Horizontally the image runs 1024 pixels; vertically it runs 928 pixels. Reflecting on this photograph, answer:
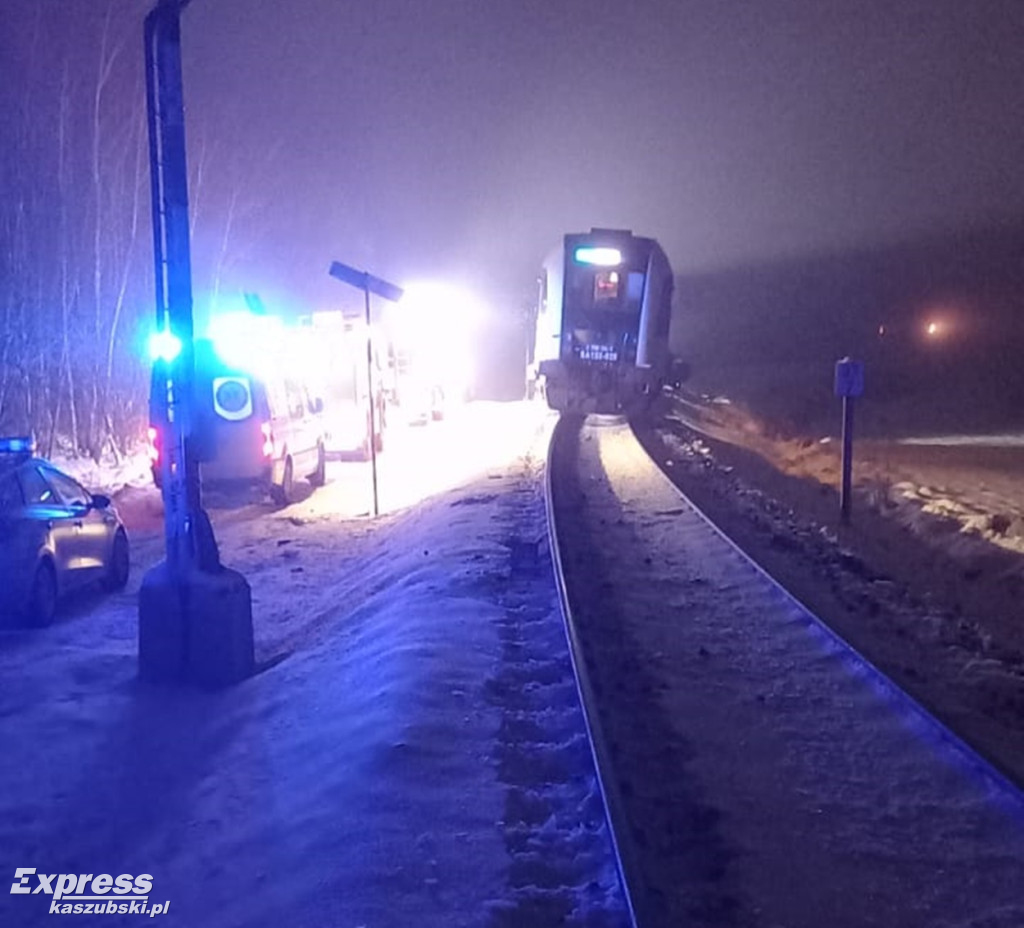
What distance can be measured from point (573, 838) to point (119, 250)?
27386 mm

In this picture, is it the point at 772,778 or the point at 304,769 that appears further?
the point at 304,769

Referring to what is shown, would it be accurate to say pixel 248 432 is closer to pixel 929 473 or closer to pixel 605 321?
pixel 929 473

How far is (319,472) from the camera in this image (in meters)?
21.1

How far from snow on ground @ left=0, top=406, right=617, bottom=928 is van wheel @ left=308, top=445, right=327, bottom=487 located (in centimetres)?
842

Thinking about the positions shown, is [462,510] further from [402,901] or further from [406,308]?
[406,308]

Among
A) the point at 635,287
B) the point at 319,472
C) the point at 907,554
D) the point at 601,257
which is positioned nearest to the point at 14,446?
the point at 907,554

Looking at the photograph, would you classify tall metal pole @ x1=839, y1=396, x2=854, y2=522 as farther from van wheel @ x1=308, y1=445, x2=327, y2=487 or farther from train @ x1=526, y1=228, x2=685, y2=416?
train @ x1=526, y1=228, x2=685, y2=416

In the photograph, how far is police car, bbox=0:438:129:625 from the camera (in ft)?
34.8

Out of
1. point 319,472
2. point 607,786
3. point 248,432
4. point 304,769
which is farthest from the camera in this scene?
point 319,472

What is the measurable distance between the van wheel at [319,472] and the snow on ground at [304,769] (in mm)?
8416

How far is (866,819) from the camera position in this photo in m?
5.97

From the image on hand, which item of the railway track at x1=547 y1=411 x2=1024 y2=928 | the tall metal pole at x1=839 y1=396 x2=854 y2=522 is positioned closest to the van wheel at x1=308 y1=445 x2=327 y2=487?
the tall metal pole at x1=839 y1=396 x2=854 y2=522

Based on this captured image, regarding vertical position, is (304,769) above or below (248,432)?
below

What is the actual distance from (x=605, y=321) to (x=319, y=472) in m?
11.6
